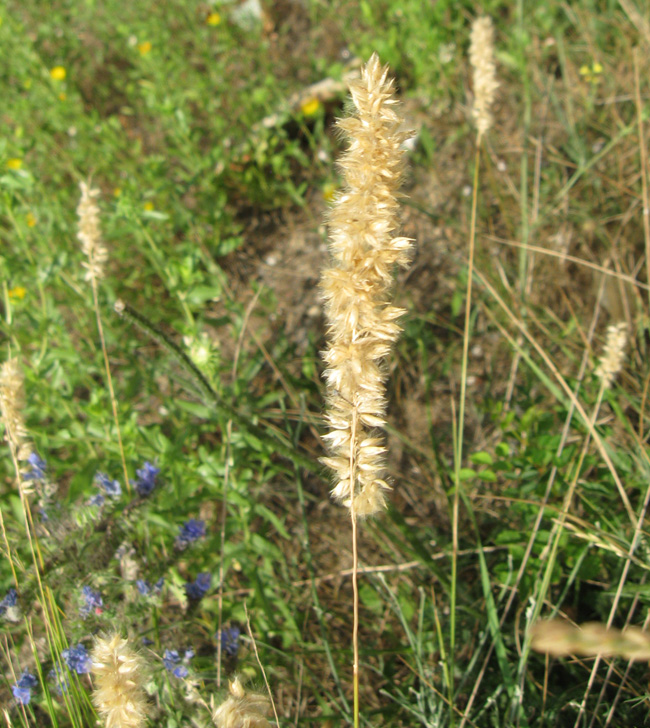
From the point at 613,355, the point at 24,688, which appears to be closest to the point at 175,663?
the point at 24,688

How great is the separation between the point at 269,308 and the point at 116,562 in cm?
131

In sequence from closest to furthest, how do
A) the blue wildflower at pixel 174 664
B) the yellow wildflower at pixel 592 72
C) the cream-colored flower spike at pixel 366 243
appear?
the cream-colored flower spike at pixel 366 243 < the blue wildflower at pixel 174 664 < the yellow wildflower at pixel 592 72

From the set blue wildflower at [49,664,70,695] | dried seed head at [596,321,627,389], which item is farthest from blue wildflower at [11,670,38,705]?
dried seed head at [596,321,627,389]

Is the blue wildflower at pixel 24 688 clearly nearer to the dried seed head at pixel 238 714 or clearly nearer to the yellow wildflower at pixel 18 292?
the dried seed head at pixel 238 714

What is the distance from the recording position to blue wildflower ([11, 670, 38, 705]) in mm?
1163

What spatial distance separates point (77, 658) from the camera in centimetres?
121

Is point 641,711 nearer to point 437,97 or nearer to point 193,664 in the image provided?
point 193,664

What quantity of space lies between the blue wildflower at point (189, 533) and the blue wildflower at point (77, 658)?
14.1 inches

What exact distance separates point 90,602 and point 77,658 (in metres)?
0.11

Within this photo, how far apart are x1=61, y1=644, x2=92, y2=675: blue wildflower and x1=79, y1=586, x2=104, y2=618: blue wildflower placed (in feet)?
0.23

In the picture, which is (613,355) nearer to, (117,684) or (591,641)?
(591,641)

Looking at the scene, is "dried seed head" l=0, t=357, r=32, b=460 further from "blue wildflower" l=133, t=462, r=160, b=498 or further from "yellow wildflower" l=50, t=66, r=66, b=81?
"yellow wildflower" l=50, t=66, r=66, b=81

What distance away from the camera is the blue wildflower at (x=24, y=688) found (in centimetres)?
116

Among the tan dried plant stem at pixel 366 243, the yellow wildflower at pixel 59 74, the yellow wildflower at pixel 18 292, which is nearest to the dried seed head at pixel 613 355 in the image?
the tan dried plant stem at pixel 366 243
